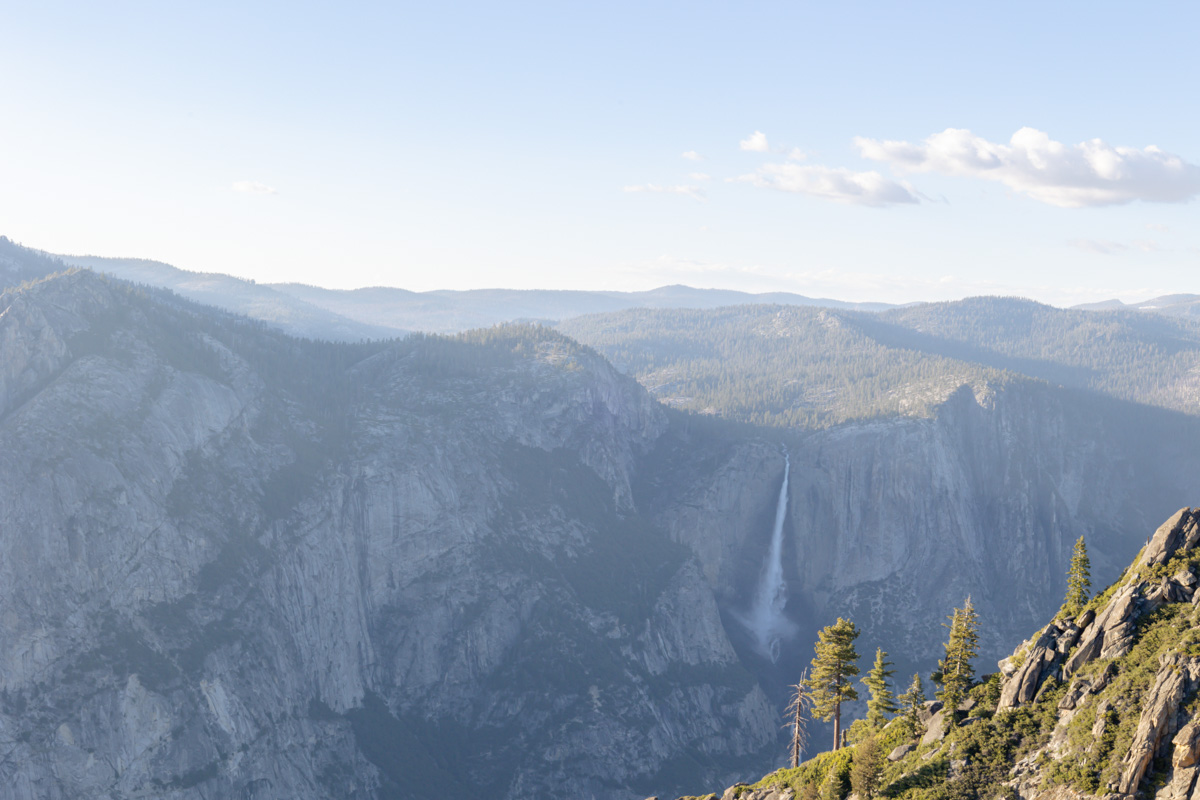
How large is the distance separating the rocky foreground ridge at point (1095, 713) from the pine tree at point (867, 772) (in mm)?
690

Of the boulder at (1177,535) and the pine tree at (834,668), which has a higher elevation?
the boulder at (1177,535)

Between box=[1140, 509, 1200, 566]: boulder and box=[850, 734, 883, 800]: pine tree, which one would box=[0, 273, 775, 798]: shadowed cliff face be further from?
box=[1140, 509, 1200, 566]: boulder

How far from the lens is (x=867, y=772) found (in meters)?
57.4

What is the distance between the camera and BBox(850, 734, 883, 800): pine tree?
57.2 m

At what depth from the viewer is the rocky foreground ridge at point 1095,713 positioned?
143 ft

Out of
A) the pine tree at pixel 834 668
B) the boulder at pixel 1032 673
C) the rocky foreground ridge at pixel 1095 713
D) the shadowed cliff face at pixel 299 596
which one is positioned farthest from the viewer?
the shadowed cliff face at pixel 299 596

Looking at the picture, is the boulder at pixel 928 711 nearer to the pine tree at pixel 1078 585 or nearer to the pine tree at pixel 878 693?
the pine tree at pixel 878 693

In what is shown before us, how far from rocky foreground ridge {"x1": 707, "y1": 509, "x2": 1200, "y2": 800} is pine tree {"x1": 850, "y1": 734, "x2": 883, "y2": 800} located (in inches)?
27.2

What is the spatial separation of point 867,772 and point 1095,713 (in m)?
15.3

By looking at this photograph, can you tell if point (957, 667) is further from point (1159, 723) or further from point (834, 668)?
point (1159, 723)

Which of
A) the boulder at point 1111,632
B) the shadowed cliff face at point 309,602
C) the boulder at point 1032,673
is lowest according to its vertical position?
the shadowed cliff face at point 309,602

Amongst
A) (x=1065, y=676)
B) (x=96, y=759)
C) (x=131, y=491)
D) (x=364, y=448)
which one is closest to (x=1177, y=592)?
(x=1065, y=676)

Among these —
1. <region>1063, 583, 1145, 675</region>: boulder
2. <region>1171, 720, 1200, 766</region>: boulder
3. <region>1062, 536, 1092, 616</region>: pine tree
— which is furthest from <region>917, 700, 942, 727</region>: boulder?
<region>1171, 720, 1200, 766</region>: boulder

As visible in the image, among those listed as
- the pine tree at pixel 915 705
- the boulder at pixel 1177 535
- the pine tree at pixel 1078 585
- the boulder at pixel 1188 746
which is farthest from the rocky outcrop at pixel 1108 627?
the boulder at pixel 1188 746
